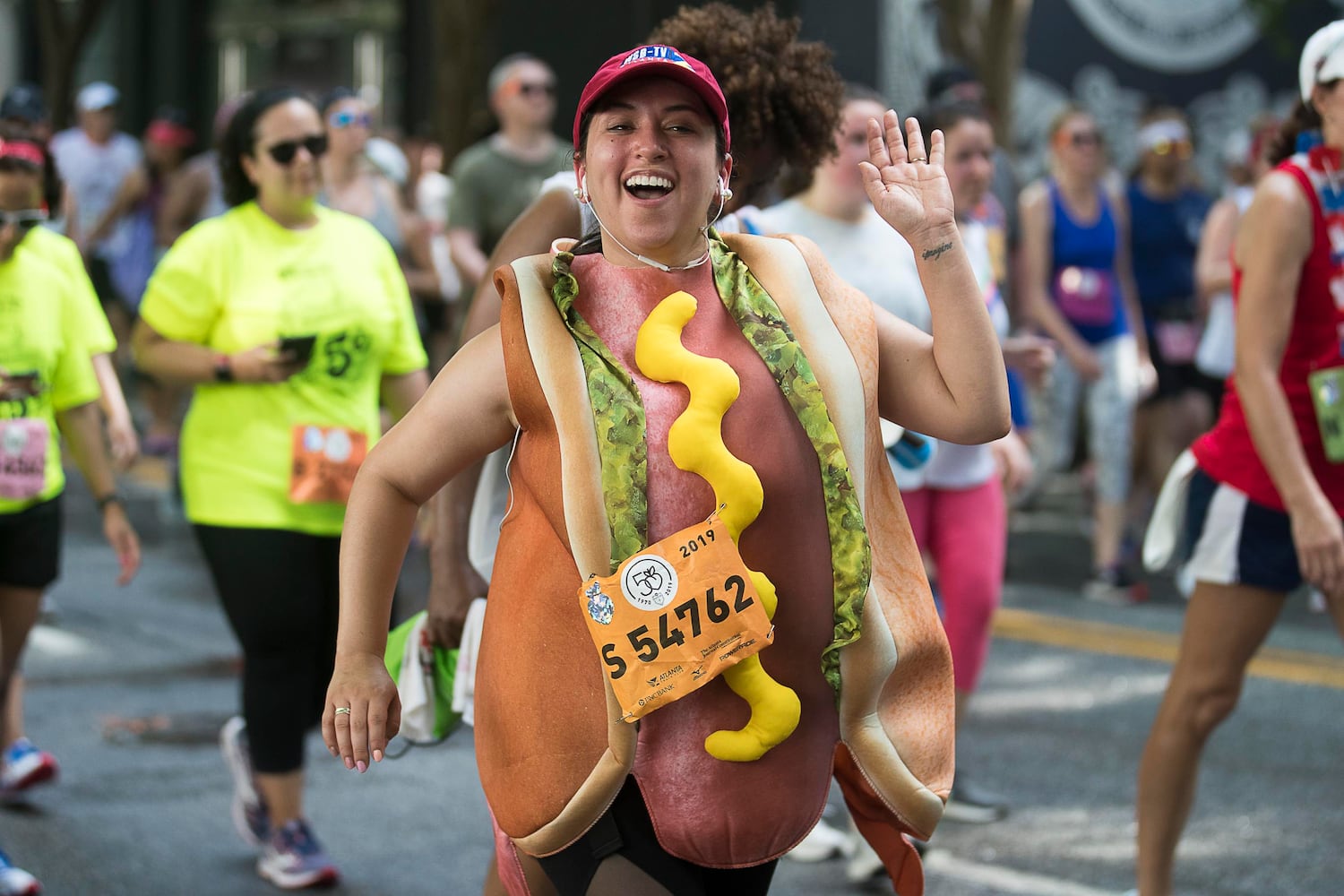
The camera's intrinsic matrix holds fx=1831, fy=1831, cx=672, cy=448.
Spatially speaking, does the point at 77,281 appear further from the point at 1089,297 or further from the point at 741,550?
the point at 1089,297

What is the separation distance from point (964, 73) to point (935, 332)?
17.4ft

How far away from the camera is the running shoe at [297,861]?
4.89 meters

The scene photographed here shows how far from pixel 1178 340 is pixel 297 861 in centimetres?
662

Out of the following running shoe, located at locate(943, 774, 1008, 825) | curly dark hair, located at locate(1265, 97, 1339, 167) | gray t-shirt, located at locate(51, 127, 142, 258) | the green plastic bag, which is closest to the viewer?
the green plastic bag

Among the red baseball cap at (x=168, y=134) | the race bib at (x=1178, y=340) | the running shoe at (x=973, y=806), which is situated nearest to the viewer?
the running shoe at (x=973, y=806)

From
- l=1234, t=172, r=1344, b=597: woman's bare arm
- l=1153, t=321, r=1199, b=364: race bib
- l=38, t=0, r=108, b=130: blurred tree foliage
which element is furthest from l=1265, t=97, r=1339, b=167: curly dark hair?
l=38, t=0, r=108, b=130: blurred tree foliage

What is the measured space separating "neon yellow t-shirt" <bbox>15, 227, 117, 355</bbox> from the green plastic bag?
2.18 metres

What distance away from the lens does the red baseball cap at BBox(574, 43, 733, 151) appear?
275 cm

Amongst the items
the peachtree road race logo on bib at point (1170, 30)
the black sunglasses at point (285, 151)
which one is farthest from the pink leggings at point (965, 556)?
the peachtree road race logo on bib at point (1170, 30)

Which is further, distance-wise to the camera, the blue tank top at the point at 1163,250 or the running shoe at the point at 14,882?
the blue tank top at the point at 1163,250

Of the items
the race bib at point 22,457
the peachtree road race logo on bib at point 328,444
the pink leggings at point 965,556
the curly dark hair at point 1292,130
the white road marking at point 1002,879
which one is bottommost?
the white road marking at point 1002,879

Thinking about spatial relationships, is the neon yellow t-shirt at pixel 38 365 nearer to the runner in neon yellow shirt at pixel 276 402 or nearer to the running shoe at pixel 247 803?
the runner in neon yellow shirt at pixel 276 402

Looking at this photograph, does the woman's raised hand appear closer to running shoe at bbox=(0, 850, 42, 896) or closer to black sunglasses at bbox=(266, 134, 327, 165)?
black sunglasses at bbox=(266, 134, 327, 165)

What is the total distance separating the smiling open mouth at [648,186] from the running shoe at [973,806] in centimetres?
320
